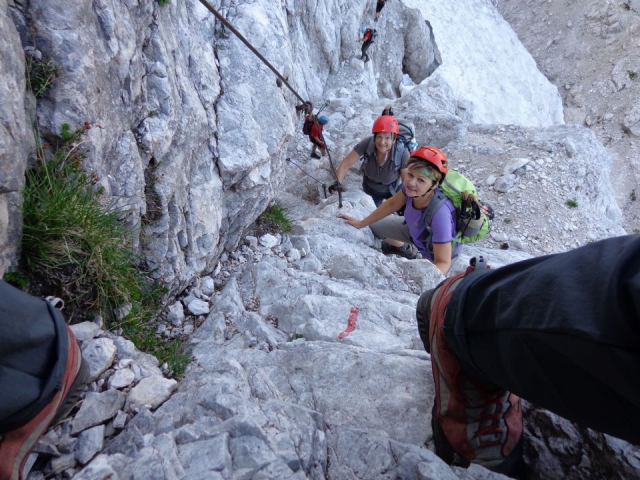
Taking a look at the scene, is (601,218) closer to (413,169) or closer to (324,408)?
(413,169)

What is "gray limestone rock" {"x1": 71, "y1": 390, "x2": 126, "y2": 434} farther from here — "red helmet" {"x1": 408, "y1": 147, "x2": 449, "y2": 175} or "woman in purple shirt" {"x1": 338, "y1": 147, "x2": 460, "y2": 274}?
"red helmet" {"x1": 408, "y1": 147, "x2": 449, "y2": 175}

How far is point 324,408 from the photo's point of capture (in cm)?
258

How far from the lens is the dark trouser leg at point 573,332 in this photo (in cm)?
138

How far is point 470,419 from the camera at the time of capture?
2.30 meters

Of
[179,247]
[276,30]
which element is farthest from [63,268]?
[276,30]

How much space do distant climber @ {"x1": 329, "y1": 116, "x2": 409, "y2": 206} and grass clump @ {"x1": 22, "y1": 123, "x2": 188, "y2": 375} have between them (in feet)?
15.1

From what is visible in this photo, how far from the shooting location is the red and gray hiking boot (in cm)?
224

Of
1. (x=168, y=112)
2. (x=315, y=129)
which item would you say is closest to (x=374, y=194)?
(x=315, y=129)

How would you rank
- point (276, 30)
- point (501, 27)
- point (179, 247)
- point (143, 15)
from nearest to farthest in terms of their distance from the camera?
point (143, 15), point (179, 247), point (276, 30), point (501, 27)

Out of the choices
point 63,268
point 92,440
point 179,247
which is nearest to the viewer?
point 92,440

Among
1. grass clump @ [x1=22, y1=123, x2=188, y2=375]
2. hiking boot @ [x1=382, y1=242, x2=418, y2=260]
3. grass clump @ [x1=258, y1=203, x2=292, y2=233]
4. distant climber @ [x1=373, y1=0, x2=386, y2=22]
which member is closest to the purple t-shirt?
hiking boot @ [x1=382, y1=242, x2=418, y2=260]

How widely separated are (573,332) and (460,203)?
3.65 m

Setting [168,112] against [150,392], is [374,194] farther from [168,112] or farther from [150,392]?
[150,392]

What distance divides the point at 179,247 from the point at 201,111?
148cm
